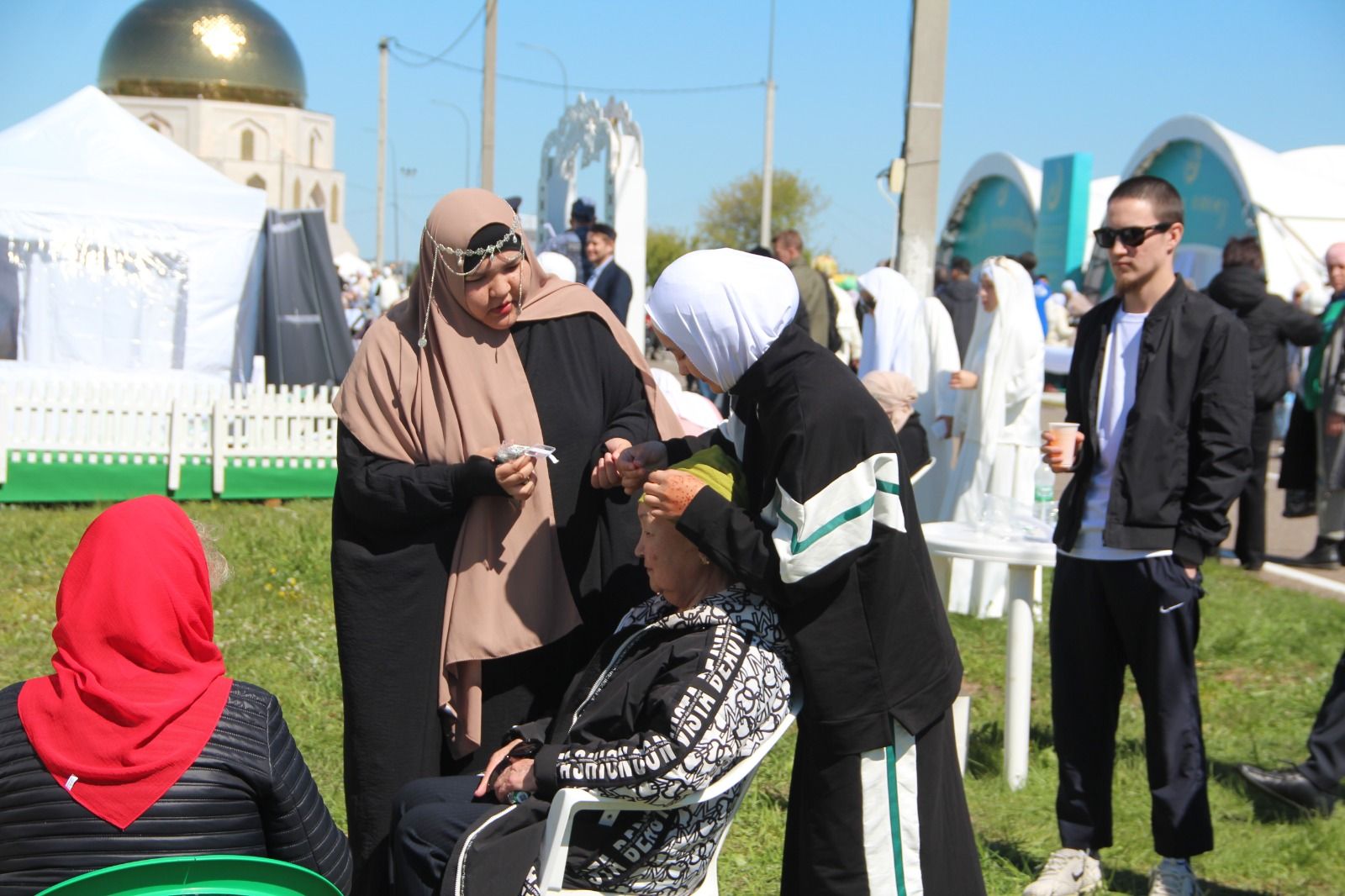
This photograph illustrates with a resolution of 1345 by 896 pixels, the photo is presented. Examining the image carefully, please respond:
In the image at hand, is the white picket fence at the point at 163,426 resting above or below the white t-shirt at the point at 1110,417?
below

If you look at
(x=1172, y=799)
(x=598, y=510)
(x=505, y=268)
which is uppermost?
(x=505, y=268)

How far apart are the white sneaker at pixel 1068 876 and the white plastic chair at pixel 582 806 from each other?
1.53m

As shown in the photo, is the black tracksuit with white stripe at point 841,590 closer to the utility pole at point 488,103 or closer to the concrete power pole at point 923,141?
the concrete power pole at point 923,141

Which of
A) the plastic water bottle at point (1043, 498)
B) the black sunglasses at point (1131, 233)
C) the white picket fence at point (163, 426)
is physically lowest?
the white picket fence at point (163, 426)

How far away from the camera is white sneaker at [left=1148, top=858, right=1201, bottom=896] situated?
355 centimetres

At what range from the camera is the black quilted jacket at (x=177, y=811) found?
2068 mm

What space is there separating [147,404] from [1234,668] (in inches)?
296

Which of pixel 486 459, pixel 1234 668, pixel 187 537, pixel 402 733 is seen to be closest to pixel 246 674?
pixel 402 733

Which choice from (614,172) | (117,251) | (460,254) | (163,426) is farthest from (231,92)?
(460,254)

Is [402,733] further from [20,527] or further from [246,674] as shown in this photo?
[20,527]

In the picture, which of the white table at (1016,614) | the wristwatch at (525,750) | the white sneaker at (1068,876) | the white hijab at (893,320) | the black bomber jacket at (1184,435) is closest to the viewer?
the wristwatch at (525,750)

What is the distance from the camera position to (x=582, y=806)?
240cm

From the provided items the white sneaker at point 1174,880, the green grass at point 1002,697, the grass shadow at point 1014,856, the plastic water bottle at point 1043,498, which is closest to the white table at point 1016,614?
the green grass at point 1002,697

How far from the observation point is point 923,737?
257 cm
